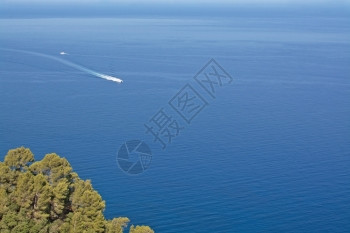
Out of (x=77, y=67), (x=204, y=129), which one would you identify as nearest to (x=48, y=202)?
(x=204, y=129)

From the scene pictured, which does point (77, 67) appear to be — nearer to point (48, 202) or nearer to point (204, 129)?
point (204, 129)

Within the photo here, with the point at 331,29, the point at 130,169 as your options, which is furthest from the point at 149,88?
the point at 331,29

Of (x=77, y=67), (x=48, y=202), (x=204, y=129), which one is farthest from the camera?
(x=77, y=67)

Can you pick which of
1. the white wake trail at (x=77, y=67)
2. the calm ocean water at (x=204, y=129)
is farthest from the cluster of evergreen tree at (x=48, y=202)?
the white wake trail at (x=77, y=67)

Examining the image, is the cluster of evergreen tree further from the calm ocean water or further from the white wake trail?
the white wake trail

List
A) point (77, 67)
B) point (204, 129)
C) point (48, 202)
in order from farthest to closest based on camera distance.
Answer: point (77, 67) → point (204, 129) → point (48, 202)

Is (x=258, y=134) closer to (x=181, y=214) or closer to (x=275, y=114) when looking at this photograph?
(x=275, y=114)

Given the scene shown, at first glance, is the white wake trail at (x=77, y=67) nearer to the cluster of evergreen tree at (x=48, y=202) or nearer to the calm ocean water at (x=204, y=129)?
the calm ocean water at (x=204, y=129)
